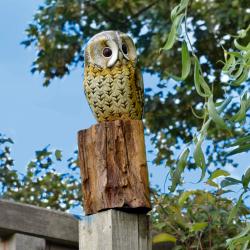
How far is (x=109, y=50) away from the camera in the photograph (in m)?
2.47

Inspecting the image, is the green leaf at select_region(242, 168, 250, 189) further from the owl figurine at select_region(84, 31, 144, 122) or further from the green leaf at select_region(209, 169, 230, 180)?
the owl figurine at select_region(84, 31, 144, 122)

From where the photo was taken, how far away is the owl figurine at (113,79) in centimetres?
240

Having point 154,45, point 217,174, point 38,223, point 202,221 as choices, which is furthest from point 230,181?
point 154,45

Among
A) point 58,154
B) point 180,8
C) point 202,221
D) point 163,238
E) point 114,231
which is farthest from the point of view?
point 58,154

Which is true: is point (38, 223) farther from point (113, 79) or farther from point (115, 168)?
point (115, 168)

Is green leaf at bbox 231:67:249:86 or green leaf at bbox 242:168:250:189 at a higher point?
green leaf at bbox 231:67:249:86

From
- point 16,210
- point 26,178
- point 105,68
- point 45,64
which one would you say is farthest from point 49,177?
point 105,68

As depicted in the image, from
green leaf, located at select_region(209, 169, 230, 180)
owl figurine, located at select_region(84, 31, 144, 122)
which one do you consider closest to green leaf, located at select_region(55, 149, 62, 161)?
owl figurine, located at select_region(84, 31, 144, 122)

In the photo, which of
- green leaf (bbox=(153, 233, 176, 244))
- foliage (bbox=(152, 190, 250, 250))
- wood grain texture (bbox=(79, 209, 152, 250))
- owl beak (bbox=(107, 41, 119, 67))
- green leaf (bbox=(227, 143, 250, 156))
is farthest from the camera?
foliage (bbox=(152, 190, 250, 250))

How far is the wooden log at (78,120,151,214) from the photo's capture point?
213 centimetres

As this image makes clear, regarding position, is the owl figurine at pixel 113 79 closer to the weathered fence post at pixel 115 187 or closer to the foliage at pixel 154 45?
the weathered fence post at pixel 115 187

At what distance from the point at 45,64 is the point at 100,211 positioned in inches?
195

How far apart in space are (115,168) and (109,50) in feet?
1.39

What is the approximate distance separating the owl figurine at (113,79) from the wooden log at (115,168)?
0.19 metres
